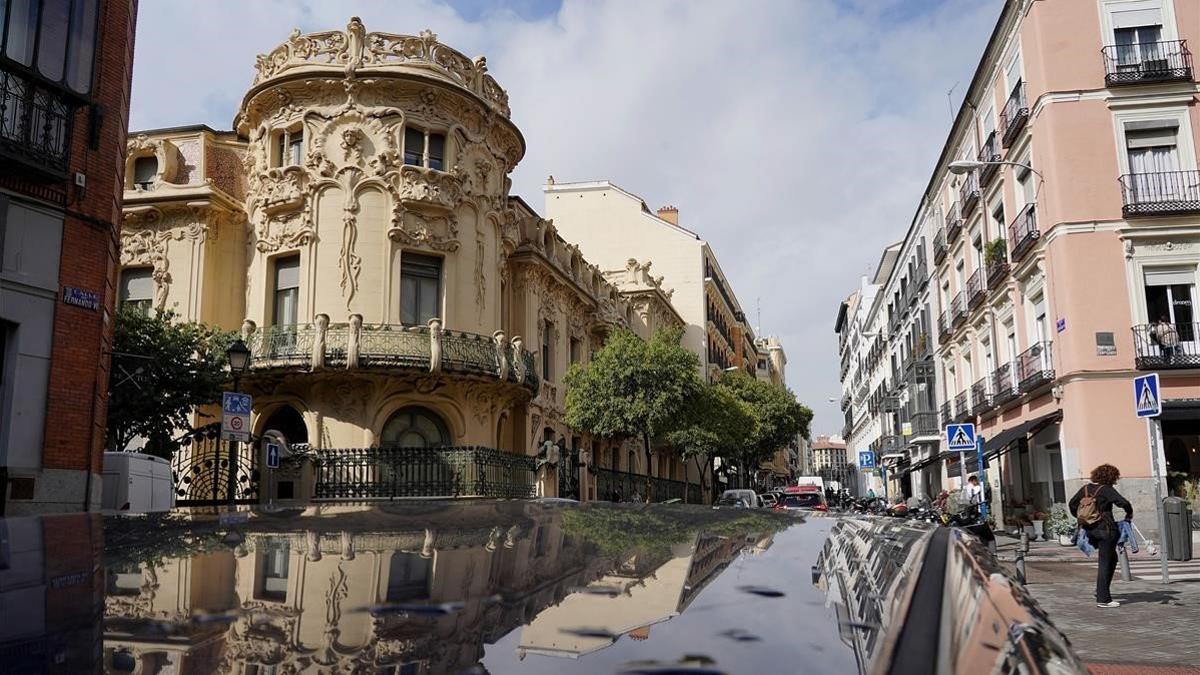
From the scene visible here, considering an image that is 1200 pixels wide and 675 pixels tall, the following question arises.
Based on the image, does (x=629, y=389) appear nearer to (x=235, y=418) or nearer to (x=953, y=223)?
(x=953, y=223)

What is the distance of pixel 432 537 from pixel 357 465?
67.2 feet

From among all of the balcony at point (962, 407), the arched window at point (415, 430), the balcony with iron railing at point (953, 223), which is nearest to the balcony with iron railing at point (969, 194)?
the balcony with iron railing at point (953, 223)

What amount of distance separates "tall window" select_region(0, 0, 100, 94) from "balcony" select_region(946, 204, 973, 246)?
1081 inches

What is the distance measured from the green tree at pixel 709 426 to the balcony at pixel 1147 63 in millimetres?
15770

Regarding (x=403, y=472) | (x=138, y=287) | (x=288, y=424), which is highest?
(x=138, y=287)

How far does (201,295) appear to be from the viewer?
2386 centimetres

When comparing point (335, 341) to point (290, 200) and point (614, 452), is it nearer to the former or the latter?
point (290, 200)

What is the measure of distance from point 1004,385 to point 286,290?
67.6 ft

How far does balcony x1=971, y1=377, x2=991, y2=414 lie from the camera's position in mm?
29578

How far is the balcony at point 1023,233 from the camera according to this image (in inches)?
928

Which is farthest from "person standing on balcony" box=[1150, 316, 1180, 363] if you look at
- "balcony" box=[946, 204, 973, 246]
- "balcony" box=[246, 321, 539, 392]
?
"balcony" box=[246, 321, 539, 392]

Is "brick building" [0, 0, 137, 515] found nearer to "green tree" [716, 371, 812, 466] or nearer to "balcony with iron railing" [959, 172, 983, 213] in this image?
"balcony with iron railing" [959, 172, 983, 213]

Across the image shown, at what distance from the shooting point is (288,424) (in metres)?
23.3

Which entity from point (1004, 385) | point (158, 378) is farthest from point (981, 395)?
point (158, 378)
